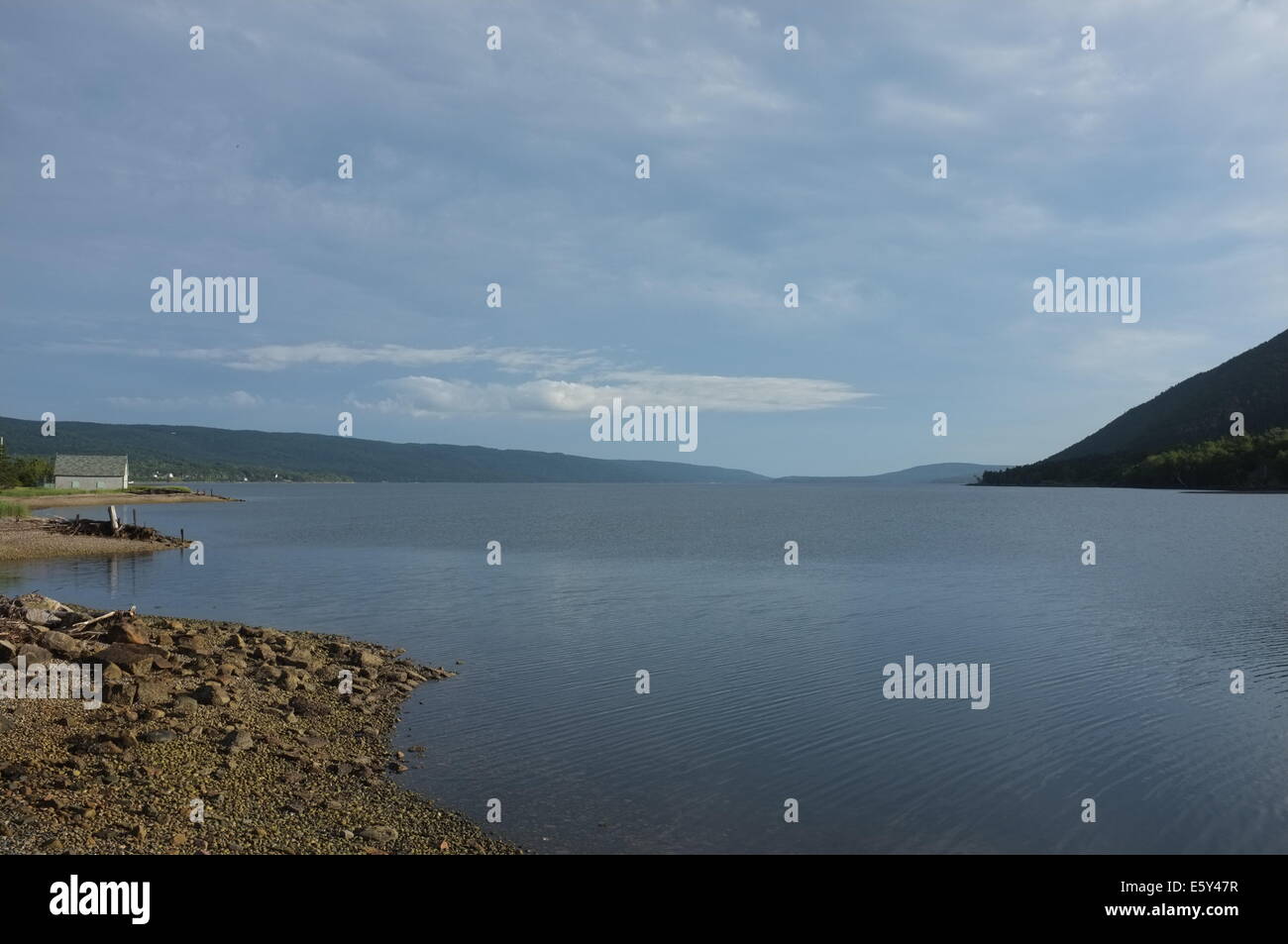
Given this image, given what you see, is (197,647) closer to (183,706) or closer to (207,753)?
(183,706)

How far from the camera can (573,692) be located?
23672mm

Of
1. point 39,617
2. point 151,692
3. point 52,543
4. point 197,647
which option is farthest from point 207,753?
point 52,543

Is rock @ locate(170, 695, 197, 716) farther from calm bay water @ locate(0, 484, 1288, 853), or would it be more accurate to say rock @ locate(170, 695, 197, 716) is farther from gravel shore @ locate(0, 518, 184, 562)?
gravel shore @ locate(0, 518, 184, 562)

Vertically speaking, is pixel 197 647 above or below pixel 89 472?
below

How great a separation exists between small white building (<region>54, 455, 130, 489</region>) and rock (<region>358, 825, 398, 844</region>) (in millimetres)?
185471

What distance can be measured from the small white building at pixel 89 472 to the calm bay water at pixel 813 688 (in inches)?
5185

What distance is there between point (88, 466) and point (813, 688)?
19097 cm

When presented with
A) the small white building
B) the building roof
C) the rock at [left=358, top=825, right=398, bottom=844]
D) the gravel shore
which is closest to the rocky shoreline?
the rock at [left=358, top=825, right=398, bottom=844]

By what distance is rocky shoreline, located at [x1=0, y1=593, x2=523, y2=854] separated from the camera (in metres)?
12.8

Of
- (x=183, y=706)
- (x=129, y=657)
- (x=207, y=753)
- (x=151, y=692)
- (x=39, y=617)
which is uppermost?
(x=39, y=617)

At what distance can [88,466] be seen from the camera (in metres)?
174
